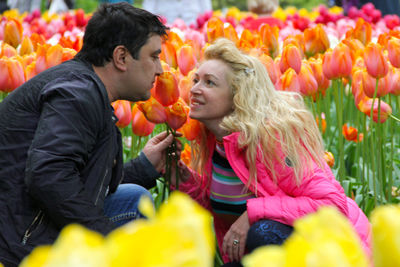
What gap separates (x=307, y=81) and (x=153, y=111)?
965 millimetres

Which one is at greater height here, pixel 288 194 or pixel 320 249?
pixel 320 249

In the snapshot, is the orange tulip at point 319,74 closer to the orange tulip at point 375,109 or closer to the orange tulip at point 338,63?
the orange tulip at point 338,63

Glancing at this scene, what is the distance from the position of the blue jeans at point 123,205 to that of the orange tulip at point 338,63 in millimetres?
1229

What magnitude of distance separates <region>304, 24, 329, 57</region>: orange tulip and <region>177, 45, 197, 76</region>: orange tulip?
104cm

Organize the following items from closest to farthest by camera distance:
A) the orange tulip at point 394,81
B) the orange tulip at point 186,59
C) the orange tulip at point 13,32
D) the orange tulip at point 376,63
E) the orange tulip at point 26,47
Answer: the orange tulip at point 376,63, the orange tulip at point 394,81, the orange tulip at point 186,59, the orange tulip at point 26,47, the orange tulip at point 13,32

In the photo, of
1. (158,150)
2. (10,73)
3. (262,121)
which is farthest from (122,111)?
(262,121)

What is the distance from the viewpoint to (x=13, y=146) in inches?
87.2

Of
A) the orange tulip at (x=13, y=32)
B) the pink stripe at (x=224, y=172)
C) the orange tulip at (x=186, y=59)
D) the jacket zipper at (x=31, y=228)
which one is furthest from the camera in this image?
the orange tulip at (x=13, y=32)

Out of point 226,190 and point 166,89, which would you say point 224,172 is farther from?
point 166,89

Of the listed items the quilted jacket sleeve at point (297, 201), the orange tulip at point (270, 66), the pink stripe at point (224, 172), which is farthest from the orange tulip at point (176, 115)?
the orange tulip at point (270, 66)

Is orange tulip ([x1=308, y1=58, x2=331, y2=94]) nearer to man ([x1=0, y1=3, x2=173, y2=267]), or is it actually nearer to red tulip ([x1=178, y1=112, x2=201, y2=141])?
red tulip ([x1=178, y1=112, x2=201, y2=141])

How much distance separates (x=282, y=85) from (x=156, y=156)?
2.76 ft

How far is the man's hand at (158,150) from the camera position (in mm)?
2760

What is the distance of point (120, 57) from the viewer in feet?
8.09
